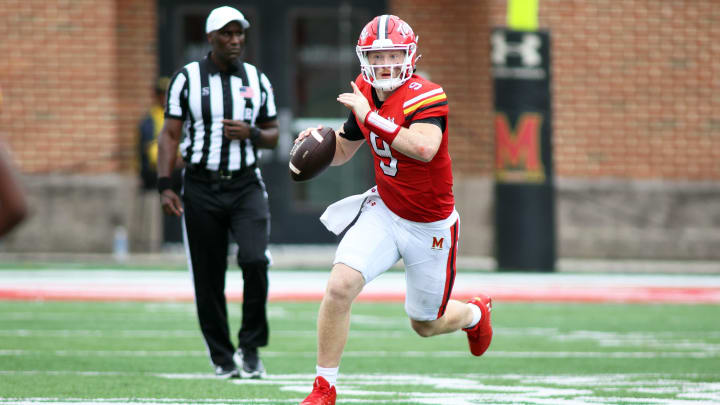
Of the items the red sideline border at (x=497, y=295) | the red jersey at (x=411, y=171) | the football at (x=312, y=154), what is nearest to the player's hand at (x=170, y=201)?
the football at (x=312, y=154)

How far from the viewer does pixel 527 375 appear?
737 centimetres

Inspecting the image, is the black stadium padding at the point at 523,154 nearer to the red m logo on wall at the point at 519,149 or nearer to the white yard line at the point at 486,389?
the red m logo on wall at the point at 519,149

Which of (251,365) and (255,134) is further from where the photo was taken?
(255,134)

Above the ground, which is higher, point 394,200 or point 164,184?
point 394,200

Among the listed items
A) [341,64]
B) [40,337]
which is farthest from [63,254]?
[40,337]

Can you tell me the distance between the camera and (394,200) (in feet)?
19.8

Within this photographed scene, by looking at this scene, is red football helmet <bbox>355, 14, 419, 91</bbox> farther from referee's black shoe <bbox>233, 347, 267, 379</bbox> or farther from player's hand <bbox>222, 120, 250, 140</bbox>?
referee's black shoe <bbox>233, 347, 267, 379</bbox>

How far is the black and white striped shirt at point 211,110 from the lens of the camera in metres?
7.34

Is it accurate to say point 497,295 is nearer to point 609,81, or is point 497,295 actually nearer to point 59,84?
point 609,81

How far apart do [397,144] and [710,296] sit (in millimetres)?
7874

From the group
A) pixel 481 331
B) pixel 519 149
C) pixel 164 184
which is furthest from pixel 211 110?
pixel 519 149

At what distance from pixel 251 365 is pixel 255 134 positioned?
1.28 m

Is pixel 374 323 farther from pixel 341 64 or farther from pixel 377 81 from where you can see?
pixel 341 64

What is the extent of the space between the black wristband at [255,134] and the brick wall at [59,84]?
31.3ft
